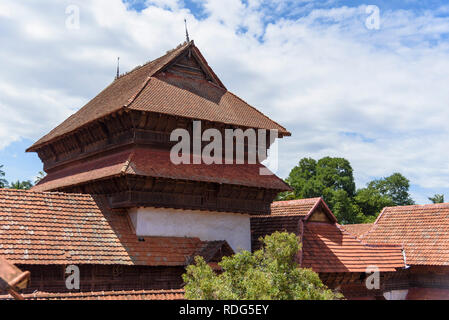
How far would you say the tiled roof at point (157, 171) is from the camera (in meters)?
14.1

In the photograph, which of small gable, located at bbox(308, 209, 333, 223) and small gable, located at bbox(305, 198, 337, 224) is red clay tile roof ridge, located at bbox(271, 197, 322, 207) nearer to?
small gable, located at bbox(305, 198, 337, 224)

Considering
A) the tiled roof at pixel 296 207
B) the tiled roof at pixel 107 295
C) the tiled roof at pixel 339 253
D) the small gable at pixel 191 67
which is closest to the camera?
the tiled roof at pixel 107 295

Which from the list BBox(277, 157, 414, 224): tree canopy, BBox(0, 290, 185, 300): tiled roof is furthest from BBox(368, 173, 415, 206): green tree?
BBox(0, 290, 185, 300): tiled roof

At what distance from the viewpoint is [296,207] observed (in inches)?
746

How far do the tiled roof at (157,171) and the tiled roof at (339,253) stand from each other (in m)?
2.14

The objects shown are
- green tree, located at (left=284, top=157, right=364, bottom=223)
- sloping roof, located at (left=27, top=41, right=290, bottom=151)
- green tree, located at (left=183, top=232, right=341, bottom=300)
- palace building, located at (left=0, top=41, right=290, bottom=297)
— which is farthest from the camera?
green tree, located at (left=284, top=157, right=364, bottom=223)

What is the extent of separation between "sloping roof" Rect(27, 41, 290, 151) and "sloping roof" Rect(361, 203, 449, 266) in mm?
6888

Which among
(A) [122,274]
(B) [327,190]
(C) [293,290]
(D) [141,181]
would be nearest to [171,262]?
(A) [122,274]

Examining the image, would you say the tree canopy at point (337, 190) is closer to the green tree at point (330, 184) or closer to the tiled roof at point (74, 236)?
the green tree at point (330, 184)

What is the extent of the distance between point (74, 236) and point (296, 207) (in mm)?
9068

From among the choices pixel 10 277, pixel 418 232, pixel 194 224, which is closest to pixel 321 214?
pixel 418 232

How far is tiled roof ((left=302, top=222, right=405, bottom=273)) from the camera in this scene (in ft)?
52.3

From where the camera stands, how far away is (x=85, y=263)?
39.8 feet

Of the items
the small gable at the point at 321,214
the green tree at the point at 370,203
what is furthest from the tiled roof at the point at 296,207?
the green tree at the point at 370,203
